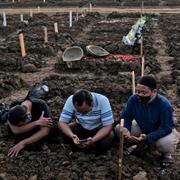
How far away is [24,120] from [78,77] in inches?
173

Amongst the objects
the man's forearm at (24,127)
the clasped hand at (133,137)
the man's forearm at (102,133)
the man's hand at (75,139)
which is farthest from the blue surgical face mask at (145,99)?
the man's forearm at (24,127)

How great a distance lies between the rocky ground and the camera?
4.73 metres

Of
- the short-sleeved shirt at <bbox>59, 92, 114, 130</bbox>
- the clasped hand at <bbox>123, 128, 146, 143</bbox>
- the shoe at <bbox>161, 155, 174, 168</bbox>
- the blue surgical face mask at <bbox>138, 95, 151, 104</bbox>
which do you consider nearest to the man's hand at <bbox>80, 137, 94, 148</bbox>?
the short-sleeved shirt at <bbox>59, 92, 114, 130</bbox>

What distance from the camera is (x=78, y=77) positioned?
9.16m

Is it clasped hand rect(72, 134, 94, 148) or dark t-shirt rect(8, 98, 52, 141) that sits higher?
dark t-shirt rect(8, 98, 52, 141)

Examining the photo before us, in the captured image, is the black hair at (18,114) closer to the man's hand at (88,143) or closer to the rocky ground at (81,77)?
the rocky ground at (81,77)

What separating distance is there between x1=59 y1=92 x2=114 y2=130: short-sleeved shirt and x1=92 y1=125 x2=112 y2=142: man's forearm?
0.05 m

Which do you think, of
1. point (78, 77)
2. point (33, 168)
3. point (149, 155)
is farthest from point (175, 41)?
point (33, 168)

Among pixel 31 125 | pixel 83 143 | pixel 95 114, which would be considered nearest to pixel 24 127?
pixel 31 125

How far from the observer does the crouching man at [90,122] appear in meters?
4.72

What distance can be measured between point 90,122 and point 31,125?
0.73 meters

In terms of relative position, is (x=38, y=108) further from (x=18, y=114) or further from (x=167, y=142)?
(x=167, y=142)

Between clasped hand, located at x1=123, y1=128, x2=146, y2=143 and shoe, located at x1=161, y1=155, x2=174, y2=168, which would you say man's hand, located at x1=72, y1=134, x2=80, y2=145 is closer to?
clasped hand, located at x1=123, y1=128, x2=146, y2=143

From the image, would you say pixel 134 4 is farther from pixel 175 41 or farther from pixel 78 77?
pixel 78 77
